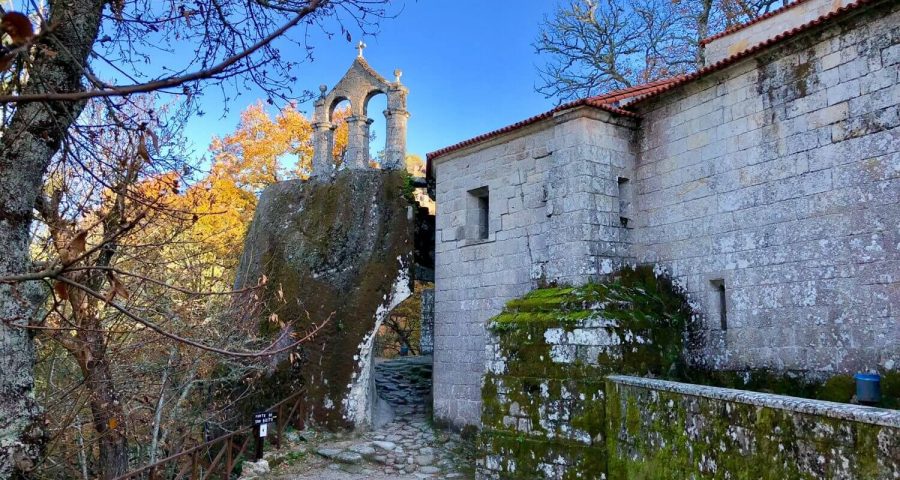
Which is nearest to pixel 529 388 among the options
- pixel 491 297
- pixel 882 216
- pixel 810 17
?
pixel 491 297

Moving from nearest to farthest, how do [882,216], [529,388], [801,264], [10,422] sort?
[10,422] < [882,216] < [801,264] < [529,388]

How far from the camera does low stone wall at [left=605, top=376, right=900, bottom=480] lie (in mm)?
3223

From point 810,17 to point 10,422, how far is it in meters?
9.72

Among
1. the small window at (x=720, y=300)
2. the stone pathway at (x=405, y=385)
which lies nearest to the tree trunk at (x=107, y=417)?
the stone pathway at (x=405, y=385)

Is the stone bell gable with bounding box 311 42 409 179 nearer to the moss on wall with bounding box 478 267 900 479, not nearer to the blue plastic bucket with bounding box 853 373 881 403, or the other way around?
the moss on wall with bounding box 478 267 900 479

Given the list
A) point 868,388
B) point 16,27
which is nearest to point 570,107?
point 868,388

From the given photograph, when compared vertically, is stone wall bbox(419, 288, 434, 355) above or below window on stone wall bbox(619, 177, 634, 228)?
below

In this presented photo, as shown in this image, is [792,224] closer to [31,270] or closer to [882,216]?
[882,216]

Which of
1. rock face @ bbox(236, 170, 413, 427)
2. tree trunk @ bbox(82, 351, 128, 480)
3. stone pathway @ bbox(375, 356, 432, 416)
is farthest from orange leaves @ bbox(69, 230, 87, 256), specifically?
stone pathway @ bbox(375, 356, 432, 416)

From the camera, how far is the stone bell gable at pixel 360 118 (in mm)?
11578

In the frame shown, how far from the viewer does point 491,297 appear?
350 inches

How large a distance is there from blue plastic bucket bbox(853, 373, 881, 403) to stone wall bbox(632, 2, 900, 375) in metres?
0.24

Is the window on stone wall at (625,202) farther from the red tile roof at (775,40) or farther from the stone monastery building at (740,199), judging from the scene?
the red tile roof at (775,40)

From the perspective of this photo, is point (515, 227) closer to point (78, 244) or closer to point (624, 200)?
point (624, 200)
